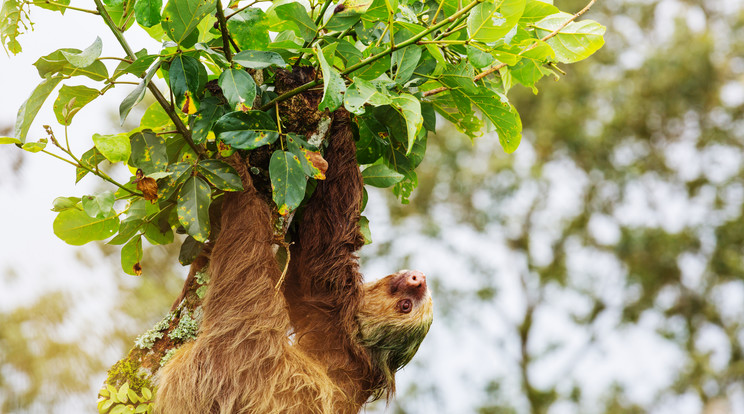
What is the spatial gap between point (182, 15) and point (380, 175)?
1.37 meters

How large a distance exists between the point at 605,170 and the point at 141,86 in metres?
18.1

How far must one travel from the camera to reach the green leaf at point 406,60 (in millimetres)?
2801

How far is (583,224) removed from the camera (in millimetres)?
20125

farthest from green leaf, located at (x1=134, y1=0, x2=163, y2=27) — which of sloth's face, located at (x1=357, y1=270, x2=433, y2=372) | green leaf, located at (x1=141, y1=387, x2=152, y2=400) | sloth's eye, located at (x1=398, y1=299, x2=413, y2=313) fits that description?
sloth's eye, located at (x1=398, y1=299, x2=413, y2=313)

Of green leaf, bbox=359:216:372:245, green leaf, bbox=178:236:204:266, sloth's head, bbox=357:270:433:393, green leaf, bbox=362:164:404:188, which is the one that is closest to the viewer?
green leaf, bbox=178:236:204:266

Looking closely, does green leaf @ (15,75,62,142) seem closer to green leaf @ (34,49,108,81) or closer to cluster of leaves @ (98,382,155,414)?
green leaf @ (34,49,108,81)

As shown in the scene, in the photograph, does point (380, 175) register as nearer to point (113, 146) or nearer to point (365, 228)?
point (365, 228)

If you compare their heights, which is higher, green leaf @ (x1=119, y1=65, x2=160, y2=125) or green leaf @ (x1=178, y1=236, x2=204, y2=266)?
green leaf @ (x1=119, y1=65, x2=160, y2=125)

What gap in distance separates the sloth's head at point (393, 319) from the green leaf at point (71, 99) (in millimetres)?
1961

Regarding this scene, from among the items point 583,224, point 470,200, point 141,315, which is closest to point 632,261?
point 583,224

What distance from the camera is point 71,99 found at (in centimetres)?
279

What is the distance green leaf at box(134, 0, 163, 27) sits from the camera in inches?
102

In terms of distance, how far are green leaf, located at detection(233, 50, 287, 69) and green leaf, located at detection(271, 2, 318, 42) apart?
195 mm

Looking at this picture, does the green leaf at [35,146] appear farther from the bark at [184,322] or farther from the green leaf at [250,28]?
the green leaf at [250,28]
